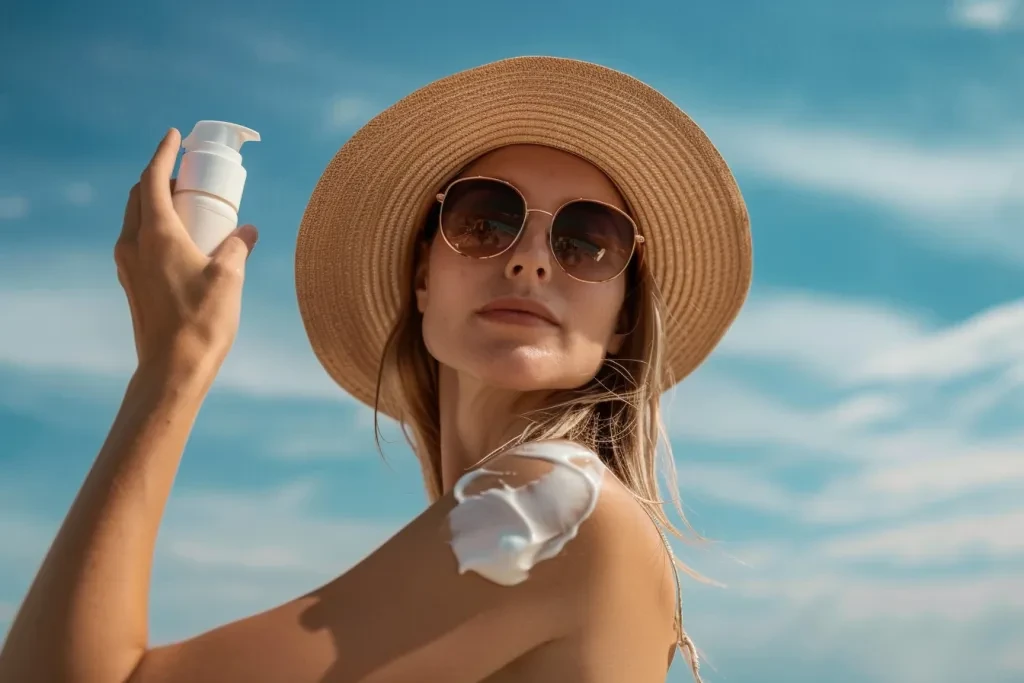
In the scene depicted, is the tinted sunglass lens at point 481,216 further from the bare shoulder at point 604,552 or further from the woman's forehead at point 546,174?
the bare shoulder at point 604,552

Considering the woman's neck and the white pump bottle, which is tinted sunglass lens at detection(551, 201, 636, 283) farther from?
the white pump bottle

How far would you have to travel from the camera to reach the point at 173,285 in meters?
2.34

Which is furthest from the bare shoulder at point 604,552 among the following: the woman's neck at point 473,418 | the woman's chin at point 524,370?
the woman's neck at point 473,418

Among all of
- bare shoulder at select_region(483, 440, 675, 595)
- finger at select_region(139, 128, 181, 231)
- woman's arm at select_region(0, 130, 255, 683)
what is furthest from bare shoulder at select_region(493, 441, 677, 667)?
finger at select_region(139, 128, 181, 231)

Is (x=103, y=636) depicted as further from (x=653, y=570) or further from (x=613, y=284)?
(x=613, y=284)

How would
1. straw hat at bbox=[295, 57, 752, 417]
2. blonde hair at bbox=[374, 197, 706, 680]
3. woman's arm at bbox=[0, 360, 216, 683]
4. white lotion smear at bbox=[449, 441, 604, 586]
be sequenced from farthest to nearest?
straw hat at bbox=[295, 57, 752, 417] < blonde hair at bbox=[374, 197, 706, 680] < white lotion smear at bbox=[449, 441, 604, 586] < woman's arm at bbox=[0, 360, 216, 683]

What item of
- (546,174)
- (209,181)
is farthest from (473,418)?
(209,181)

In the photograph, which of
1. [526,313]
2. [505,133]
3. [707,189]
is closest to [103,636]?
[526,313]

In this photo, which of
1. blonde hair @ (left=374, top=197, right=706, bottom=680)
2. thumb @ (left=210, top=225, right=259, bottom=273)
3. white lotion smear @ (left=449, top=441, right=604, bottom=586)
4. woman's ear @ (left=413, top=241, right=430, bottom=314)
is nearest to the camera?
white lotion smear @ (left=449, top=441, right=604, bottom=586)

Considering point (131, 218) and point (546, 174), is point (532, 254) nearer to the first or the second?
point (546, 174)

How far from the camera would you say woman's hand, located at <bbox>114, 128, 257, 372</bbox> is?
7.50 feet

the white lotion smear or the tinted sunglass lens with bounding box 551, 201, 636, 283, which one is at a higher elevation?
the tinted sunglass lens with bounding box 551, 201, 636, 283

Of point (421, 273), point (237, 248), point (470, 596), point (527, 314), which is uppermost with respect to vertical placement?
point (421, 273)

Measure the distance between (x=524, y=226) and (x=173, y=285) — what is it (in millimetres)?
1151
